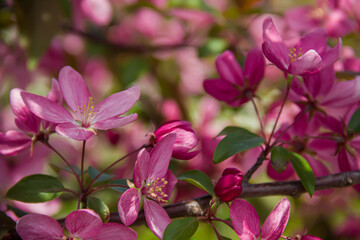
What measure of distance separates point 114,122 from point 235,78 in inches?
10.9

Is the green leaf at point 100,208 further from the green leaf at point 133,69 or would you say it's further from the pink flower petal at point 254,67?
the green leaf at point 133,69

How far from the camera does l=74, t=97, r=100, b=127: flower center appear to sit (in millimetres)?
722

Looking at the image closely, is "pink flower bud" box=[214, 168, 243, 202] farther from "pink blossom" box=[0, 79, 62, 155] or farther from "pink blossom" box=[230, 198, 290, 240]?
"pink blossom" box=[0, 79, 62, 155]

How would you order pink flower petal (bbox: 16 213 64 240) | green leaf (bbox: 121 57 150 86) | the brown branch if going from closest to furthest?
1. pink flower petal (bbox: 16 213 64 240)
2. green leaf (bbox: 121 57 150 86)
3. the brown branch

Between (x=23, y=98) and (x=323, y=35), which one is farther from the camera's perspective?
(x=323, y=35)

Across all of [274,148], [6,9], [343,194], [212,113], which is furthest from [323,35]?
[343,194]

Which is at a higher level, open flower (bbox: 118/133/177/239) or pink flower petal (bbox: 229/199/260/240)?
open flower (bbox: 118/133/177/239)

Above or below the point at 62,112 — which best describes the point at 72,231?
below

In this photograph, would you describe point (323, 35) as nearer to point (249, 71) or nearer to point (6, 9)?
point (249, 71)

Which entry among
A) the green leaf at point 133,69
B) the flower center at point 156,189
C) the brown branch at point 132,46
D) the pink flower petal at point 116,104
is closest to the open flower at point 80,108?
the pink flower petal at point 116,104

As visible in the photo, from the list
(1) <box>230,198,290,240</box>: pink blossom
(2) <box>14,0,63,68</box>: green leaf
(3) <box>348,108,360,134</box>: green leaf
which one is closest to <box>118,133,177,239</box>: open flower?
(1) <box>230,198,290,240</box>: pink blossom

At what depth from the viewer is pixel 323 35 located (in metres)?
0.80

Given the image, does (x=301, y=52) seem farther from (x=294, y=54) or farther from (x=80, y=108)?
(x=80, y=108)

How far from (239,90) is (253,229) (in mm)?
302
